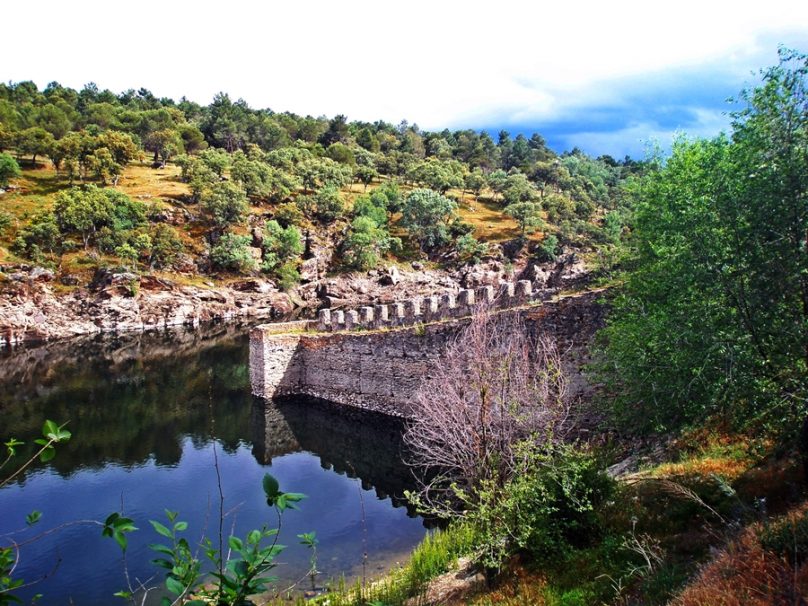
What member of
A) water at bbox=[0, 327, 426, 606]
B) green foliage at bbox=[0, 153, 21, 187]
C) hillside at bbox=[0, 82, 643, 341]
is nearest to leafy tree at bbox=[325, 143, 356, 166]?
hillside at bbox=[0, 82, 643, 341]

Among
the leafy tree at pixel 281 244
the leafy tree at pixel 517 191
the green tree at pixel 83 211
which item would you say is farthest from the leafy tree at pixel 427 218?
the green tree at pixel 83 211

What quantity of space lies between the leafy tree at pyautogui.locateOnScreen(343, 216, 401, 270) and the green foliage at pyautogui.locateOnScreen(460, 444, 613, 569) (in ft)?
217

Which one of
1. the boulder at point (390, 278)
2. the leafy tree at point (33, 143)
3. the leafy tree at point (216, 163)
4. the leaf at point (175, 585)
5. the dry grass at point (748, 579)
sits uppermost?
the leafy tree at point (33, 143)

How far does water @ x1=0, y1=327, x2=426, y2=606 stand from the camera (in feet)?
48.5

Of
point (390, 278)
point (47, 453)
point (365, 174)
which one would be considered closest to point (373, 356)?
point (47, 453)

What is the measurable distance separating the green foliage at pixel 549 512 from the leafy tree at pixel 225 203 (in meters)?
72.9

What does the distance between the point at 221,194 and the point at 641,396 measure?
74.5 m

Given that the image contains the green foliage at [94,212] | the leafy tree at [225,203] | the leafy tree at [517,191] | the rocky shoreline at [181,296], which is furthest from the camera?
the leafy tree at [517,191]

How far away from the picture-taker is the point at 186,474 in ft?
67.6

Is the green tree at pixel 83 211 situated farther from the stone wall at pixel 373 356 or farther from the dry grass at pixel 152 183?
the stone wall at pixel 373 356

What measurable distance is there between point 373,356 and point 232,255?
163 feet

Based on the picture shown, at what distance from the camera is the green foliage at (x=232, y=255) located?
70.6 meters

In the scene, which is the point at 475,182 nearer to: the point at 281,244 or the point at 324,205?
the point at 324,205

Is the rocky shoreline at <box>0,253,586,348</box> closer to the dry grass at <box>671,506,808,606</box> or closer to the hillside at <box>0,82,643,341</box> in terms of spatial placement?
the hillside at <box>0,82,643,341</box>
